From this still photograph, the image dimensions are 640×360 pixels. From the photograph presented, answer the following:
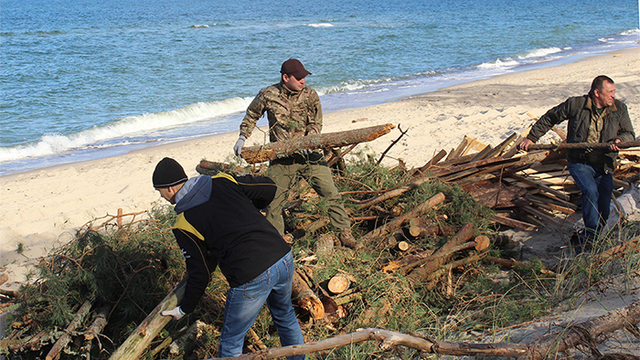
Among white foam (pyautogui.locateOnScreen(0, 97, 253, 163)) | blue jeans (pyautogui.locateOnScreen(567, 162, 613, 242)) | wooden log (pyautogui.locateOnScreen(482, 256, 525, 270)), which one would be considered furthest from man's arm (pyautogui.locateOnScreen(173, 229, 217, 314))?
white foam (pyautogui.locateOnScreen(0, 97, 253, 163))

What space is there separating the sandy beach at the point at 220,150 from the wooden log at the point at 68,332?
1808 mm

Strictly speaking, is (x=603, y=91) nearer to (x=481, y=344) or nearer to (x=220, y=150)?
(x=481, y=344)

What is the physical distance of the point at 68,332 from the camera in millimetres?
3686

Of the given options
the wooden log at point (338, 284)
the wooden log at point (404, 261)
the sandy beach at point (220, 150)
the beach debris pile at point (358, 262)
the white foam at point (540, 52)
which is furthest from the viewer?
the white foam at point (540, 52)

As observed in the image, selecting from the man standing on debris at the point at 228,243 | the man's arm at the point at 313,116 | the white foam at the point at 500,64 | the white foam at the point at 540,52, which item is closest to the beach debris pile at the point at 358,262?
the man standing on debris at the point at 228,243

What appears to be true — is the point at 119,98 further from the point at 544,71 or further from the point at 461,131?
the point at 544,71

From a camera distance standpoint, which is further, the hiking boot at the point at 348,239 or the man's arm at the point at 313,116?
the man's arm at the point at 313,116

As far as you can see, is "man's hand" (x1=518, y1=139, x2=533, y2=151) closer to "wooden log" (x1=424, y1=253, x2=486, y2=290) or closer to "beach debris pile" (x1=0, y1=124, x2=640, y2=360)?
"beach debris pile" (x1=0, y1=124, x2=640, y2=360)

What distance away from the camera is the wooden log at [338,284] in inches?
164

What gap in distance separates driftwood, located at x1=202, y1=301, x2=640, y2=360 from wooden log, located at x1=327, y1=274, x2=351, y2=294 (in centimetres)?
123

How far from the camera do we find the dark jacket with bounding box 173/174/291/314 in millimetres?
2973

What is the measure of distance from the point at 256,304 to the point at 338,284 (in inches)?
47.9

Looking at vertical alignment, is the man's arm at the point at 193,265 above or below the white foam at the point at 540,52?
above

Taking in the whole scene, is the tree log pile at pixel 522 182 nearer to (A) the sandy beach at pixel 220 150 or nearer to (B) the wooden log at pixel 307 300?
(A) the sandy beach at pixel 220 150
